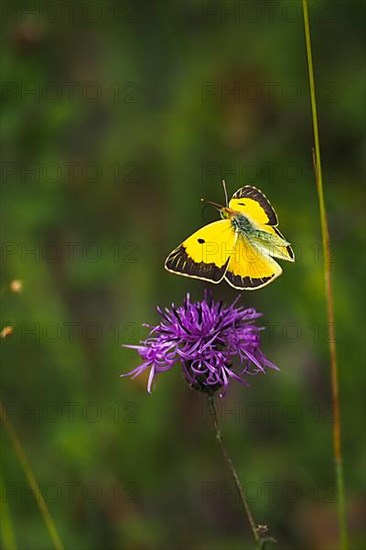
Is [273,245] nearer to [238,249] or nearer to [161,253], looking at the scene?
[238,249]

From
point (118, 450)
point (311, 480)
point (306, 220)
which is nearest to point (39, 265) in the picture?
point (118, 450)

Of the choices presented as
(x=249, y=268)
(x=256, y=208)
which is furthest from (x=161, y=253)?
(x=249, y=268)

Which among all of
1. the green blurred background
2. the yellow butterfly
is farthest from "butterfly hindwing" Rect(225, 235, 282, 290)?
the green blurred background

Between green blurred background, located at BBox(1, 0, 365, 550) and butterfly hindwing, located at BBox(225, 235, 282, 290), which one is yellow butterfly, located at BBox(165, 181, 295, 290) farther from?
green blurred background, located at BBox(1, 0, 365, 550)

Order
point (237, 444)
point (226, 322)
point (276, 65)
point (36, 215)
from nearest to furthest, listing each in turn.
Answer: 1. point (226, 322)
2. point (36, 215)
3. point (237, 444)
4. point (276, 65)

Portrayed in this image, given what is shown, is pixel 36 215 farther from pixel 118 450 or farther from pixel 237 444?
pixel 237 444
